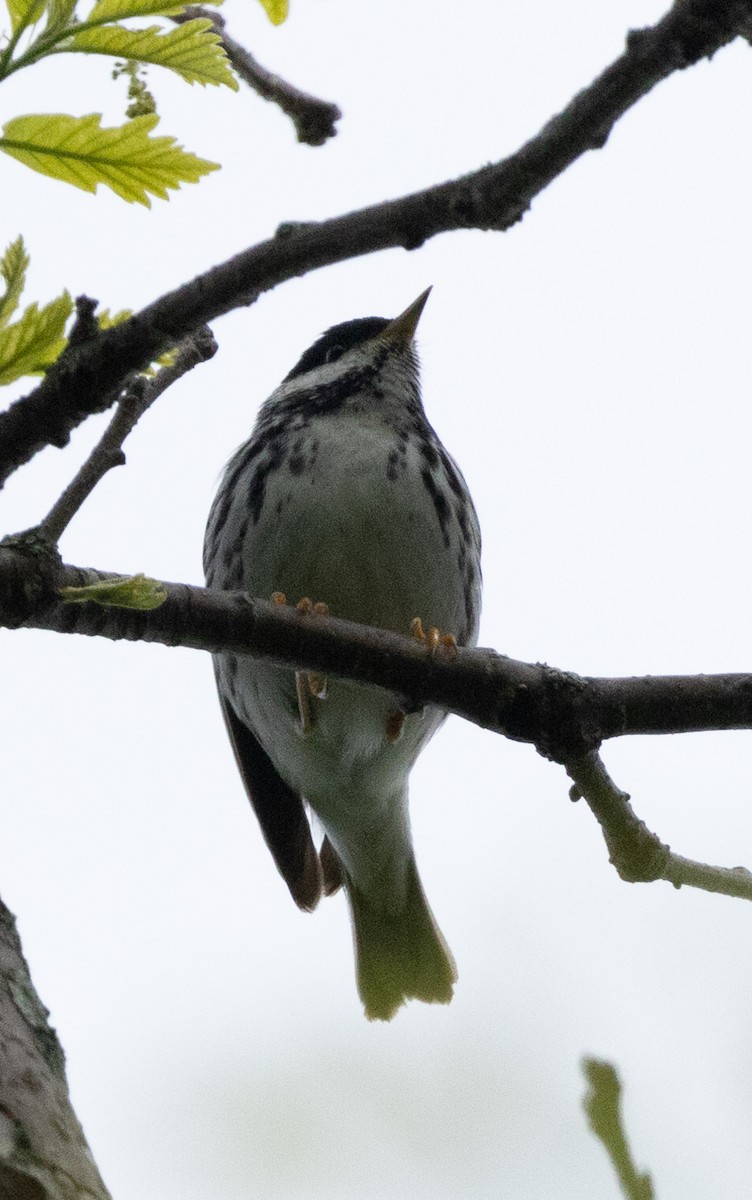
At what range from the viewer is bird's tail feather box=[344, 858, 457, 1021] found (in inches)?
187

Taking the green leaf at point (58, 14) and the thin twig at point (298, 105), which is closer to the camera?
the green leaf at point (58, 14)

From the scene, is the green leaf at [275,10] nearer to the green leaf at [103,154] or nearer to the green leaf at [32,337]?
the green leaf at [103,154]

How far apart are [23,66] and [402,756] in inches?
119

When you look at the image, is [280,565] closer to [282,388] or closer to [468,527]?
[468,527]

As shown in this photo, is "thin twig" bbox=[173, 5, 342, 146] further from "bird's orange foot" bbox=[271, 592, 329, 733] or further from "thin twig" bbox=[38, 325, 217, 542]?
"bird's orange foot" bbox=[271, 592, 329, 733]

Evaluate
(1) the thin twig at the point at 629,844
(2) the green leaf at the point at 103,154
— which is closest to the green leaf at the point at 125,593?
(2) the green leaf at the point at 103,154

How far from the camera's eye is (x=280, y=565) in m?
4.07

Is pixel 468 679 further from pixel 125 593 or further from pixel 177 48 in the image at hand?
pixel 177 48

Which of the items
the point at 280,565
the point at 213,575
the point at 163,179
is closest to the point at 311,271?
the point at 163,179

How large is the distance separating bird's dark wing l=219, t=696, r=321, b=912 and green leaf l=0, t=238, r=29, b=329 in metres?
2.93

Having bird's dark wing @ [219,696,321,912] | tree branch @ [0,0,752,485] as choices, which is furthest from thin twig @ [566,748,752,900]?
bird's dark wing @ [219,696,321,912]

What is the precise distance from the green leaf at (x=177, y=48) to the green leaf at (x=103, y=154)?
0.26 ft

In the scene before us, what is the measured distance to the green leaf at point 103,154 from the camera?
179 cm

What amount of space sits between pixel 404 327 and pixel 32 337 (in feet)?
10.2
